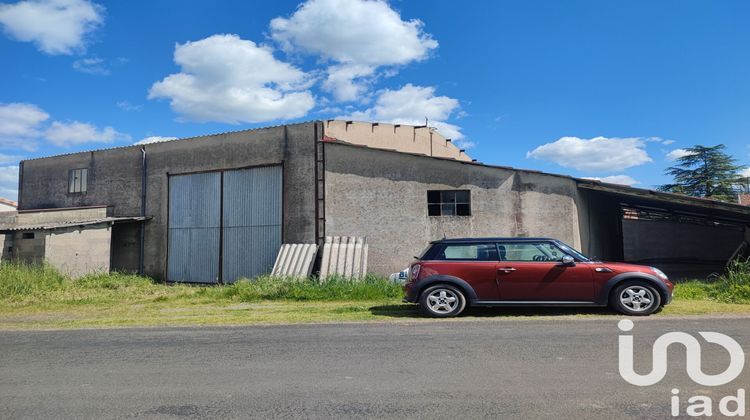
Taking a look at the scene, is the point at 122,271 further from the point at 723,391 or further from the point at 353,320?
the point at 723,391

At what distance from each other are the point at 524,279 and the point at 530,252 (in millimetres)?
566

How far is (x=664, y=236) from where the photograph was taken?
93.4ft

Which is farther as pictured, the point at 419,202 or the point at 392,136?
the point at 392,136

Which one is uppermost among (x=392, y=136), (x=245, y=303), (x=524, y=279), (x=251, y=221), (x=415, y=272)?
(x=392, y=136)

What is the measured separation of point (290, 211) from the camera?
58.6 ft

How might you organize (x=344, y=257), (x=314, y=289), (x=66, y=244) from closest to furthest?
(x=314, y=289)
(x=344, y=257)
(x=66, y=244)

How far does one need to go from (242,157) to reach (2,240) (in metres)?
9.00

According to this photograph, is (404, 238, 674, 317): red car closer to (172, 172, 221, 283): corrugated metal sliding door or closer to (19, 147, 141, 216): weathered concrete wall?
(172, 172, 221, 283): corrugated metal sliding door

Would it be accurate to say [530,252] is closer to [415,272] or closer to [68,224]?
[415,272]

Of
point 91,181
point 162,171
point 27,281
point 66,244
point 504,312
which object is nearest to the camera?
point 504,312

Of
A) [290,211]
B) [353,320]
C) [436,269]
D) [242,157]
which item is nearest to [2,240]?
[242,157]

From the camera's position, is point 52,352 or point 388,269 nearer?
point 52,352

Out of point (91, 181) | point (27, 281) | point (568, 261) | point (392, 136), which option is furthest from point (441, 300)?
point (91, 181)

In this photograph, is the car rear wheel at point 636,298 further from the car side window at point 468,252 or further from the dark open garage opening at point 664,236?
the dark open garage opening at point 664,236
